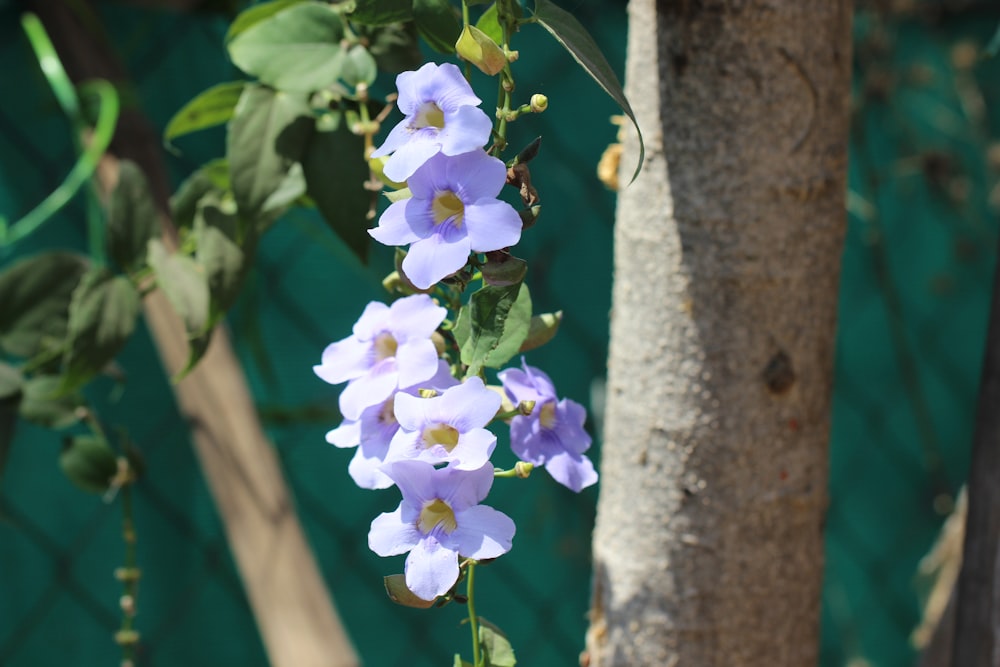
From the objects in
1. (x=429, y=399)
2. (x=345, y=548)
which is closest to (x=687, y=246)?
(x=429, y=399)

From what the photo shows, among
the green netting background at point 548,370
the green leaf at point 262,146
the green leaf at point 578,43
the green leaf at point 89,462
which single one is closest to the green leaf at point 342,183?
the green leaf at point 262,146

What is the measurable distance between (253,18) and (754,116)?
195 mm

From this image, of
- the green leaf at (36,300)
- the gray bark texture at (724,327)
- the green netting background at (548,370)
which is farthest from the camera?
the green netting background at (548,370)

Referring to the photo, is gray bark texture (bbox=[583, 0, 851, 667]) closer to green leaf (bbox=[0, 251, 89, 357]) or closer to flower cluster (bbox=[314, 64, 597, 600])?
flower cluster (bbox=[314, 64, 597, 600])

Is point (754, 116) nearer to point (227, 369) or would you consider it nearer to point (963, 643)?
point (963, 643)

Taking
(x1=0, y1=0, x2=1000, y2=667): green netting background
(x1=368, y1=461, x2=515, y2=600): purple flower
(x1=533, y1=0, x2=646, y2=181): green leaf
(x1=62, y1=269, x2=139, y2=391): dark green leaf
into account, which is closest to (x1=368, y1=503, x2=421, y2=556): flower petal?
(x1=368, y1=461, x2=515, y2=600): purple flower

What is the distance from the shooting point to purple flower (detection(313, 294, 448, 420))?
0.89 ft

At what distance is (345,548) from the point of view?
812 mm

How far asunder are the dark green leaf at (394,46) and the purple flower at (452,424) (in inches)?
5.9

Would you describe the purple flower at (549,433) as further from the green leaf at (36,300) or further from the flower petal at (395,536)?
the green leaf at (36,300)

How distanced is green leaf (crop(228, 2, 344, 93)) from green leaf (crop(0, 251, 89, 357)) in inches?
6.7

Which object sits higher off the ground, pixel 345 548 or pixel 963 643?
pixel 963 643

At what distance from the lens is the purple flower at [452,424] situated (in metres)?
0.24

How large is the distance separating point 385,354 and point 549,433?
2.1 inches
